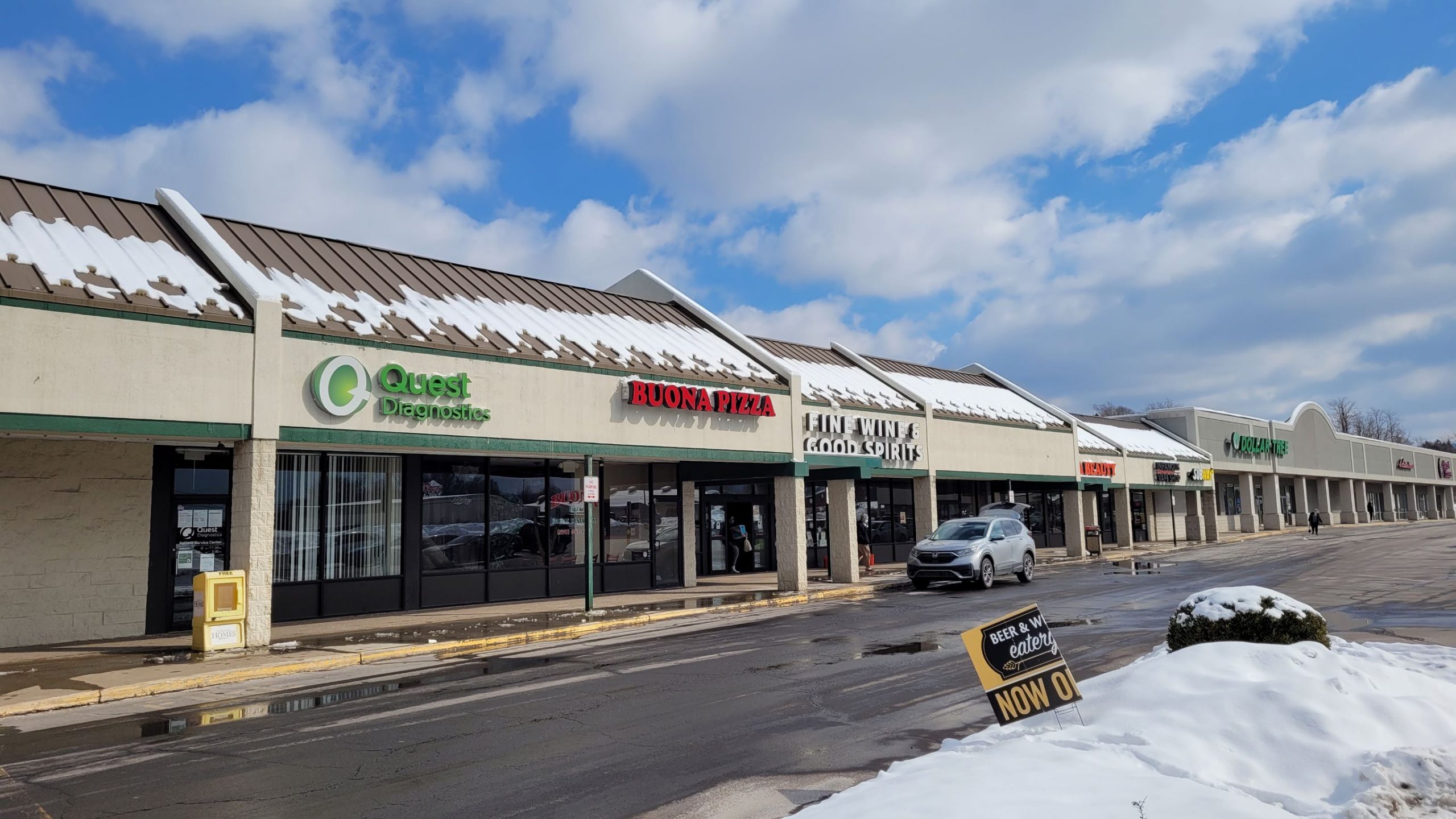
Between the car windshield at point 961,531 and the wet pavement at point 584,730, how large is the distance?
309 inches

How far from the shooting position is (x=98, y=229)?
622 inches

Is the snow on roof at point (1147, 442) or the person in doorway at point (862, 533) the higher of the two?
the snow on roof at point (1147, 442)

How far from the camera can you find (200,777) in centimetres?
732

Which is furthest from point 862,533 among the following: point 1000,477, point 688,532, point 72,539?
point 72,539

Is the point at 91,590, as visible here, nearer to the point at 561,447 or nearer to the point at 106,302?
the point at 106,302

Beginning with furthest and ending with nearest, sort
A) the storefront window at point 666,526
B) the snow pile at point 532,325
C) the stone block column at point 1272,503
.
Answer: the stone block column at point 1272,503 < the storefront window at point 666,526 < the snow pile at point 532,325

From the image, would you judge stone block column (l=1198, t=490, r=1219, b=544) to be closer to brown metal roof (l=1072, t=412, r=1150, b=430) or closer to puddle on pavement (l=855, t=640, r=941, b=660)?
brown metal roof (l=1072, t=412, r=1150, b=430)

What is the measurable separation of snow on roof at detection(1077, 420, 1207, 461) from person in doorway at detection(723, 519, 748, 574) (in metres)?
23.6

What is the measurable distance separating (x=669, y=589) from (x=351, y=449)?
915 centimetres

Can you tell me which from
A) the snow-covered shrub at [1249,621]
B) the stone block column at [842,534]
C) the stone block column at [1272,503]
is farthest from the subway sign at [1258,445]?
the snow-covered shrub at [1249,621]

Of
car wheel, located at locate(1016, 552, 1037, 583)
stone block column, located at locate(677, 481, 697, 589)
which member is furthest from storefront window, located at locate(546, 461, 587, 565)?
car wheel, located at locate(1016, 552, 1037, 583)

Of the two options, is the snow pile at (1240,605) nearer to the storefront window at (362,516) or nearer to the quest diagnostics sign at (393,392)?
the quest diagnostics sign at (393,392)

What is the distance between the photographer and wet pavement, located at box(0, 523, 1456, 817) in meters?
6.67

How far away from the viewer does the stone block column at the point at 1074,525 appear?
123ft
